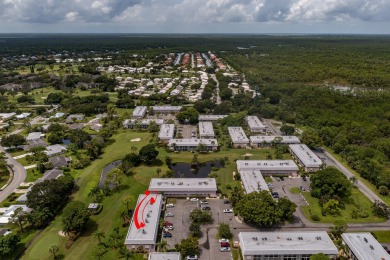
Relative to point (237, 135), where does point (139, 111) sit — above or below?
above

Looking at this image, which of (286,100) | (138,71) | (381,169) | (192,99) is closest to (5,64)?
(138,71)

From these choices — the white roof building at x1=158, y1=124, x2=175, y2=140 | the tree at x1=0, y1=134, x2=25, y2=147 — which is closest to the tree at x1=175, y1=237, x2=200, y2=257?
the white roof building at x1=158, y1=124, x2=175, y2=140

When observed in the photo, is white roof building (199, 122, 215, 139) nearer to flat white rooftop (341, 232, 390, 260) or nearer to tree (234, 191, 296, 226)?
tree (234, 191, 296, 226)

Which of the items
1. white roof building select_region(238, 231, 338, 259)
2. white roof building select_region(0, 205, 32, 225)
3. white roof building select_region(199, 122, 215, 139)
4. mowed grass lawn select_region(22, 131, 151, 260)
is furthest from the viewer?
white roof building select_region(199, 122, 215, 139)

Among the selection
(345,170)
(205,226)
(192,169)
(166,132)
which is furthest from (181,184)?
(345,170)

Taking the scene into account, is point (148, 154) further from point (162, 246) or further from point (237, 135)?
point (162, 246)
